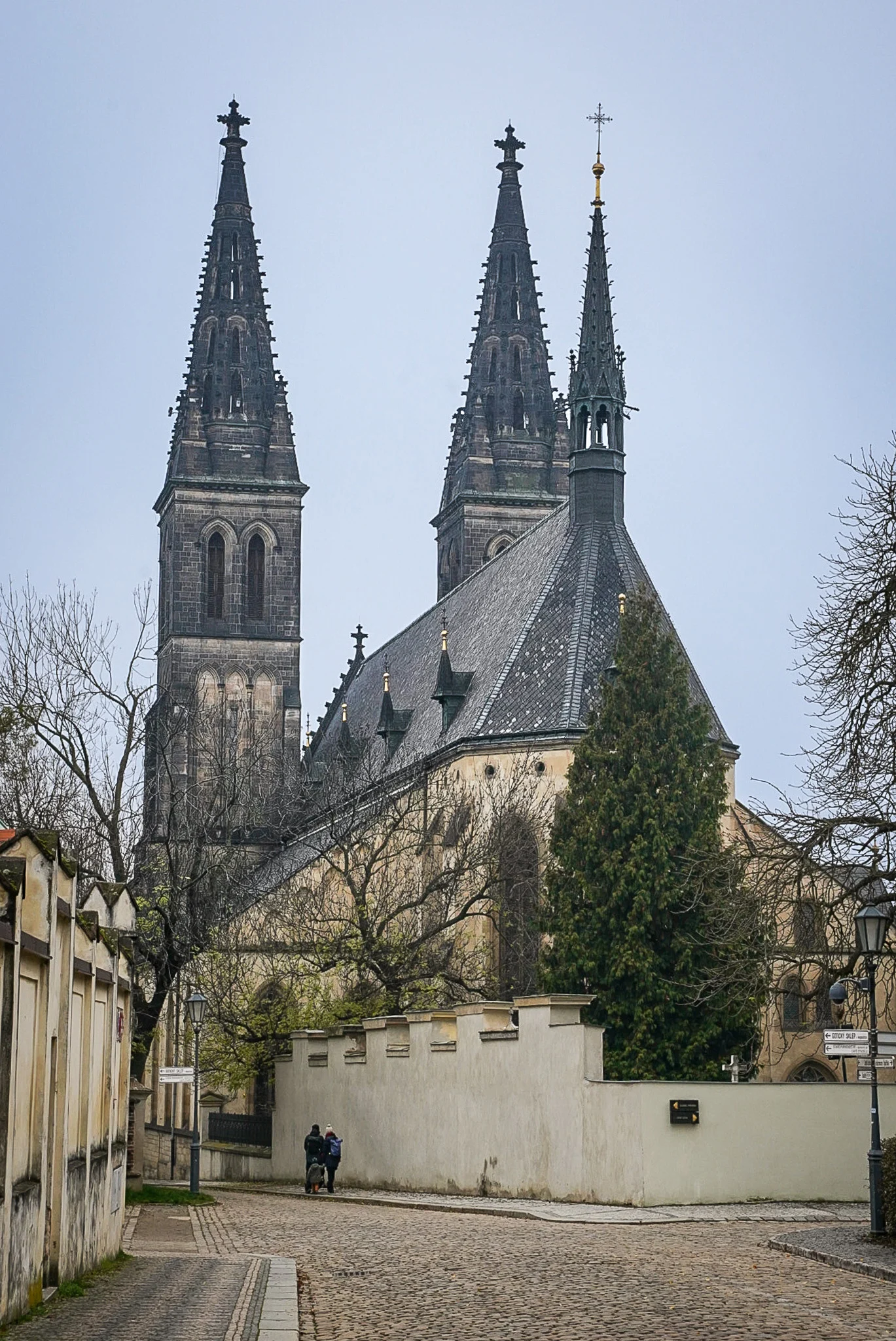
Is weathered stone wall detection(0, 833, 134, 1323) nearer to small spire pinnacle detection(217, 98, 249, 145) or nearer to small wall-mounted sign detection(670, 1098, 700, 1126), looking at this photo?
small wall-mounted sign detection(670, 1098, 700, 1126)

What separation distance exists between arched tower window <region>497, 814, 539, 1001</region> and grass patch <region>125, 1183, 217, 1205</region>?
13369 millimetres

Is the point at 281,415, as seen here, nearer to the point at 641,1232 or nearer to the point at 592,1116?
the point at 592,1116

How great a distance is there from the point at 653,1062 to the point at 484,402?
4375 cm

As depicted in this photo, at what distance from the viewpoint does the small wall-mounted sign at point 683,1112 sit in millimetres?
25109

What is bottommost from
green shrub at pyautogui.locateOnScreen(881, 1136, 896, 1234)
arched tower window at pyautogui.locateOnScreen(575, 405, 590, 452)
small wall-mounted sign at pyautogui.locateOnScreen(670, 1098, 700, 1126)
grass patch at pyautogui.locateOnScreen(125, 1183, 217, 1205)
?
grass patch at pyautogui.locateOnScreen(125, 1183, 217, 1205)

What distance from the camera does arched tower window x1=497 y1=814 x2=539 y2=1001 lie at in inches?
1700

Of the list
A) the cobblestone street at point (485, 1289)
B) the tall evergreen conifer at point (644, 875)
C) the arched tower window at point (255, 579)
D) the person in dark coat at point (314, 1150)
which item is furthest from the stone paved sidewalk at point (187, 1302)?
the arched tower window at point (255, 579)

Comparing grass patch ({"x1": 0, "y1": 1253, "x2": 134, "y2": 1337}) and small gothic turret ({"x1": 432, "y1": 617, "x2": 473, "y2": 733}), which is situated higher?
small gothic turret ({"x1": 432, "y1": 617, "x2": 473, "y2": 733})

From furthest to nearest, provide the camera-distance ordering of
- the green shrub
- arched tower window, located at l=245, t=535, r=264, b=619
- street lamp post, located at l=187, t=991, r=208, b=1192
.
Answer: arched tower window, located at l=245, t=535, r=264, b=619 < street lamp post, located at l=187, t=991, r=208, b=1192 < the green shrub

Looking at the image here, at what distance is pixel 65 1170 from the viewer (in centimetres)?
1399

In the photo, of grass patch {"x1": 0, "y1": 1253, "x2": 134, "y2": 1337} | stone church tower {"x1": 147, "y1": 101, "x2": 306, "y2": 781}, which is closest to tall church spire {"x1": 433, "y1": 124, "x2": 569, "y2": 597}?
stone church tower {"x1": 147, "y1": 101, "x2": 306, "y2": 781}

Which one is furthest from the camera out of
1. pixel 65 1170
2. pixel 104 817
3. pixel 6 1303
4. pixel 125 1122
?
pixel 104 817

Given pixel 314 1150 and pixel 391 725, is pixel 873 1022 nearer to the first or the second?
pixel 314 1150

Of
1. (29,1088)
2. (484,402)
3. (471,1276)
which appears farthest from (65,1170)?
(484,402)
